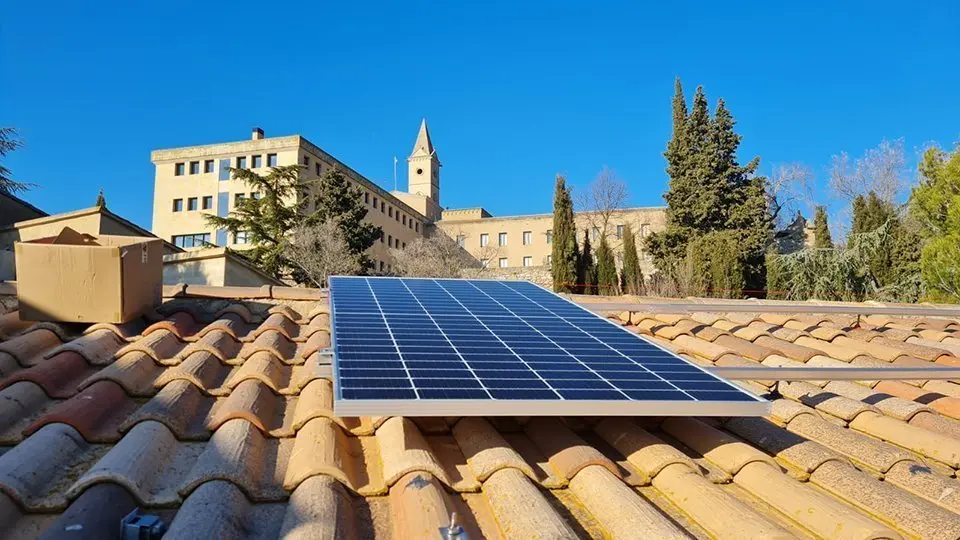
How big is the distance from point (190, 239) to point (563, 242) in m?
39.0

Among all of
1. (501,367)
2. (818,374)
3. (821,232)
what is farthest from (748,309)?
(821,232)

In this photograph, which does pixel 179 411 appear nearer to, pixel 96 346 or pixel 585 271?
pixel 96 346

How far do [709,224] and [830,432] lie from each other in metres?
41.7

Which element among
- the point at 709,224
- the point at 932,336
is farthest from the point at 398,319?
the point at 709,224

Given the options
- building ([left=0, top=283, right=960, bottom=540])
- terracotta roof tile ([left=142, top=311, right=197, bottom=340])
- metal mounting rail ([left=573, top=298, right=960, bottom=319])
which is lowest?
building ([left=0, top=283, right=960, bottom=540])

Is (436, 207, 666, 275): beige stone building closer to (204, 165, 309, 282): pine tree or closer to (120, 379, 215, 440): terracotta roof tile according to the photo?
(204, 165, 309, 282): pine tree

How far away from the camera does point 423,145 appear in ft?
345

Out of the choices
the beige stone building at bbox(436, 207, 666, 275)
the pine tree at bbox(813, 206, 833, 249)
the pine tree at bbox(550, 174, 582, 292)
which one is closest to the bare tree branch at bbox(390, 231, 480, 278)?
the pine tree at bbox(550, 174, 582, 292)

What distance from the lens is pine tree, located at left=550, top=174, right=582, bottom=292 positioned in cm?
4228

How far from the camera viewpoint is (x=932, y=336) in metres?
7.71

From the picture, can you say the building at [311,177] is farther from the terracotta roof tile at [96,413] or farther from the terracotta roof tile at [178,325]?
the terracotta roof tile at [96,413]

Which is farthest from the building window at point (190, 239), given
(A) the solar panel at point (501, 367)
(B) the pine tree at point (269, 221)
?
(A) the solar panel at point (501, 367)

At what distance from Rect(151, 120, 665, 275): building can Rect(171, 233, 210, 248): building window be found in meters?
0.10

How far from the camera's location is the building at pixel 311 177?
59.4 metres
